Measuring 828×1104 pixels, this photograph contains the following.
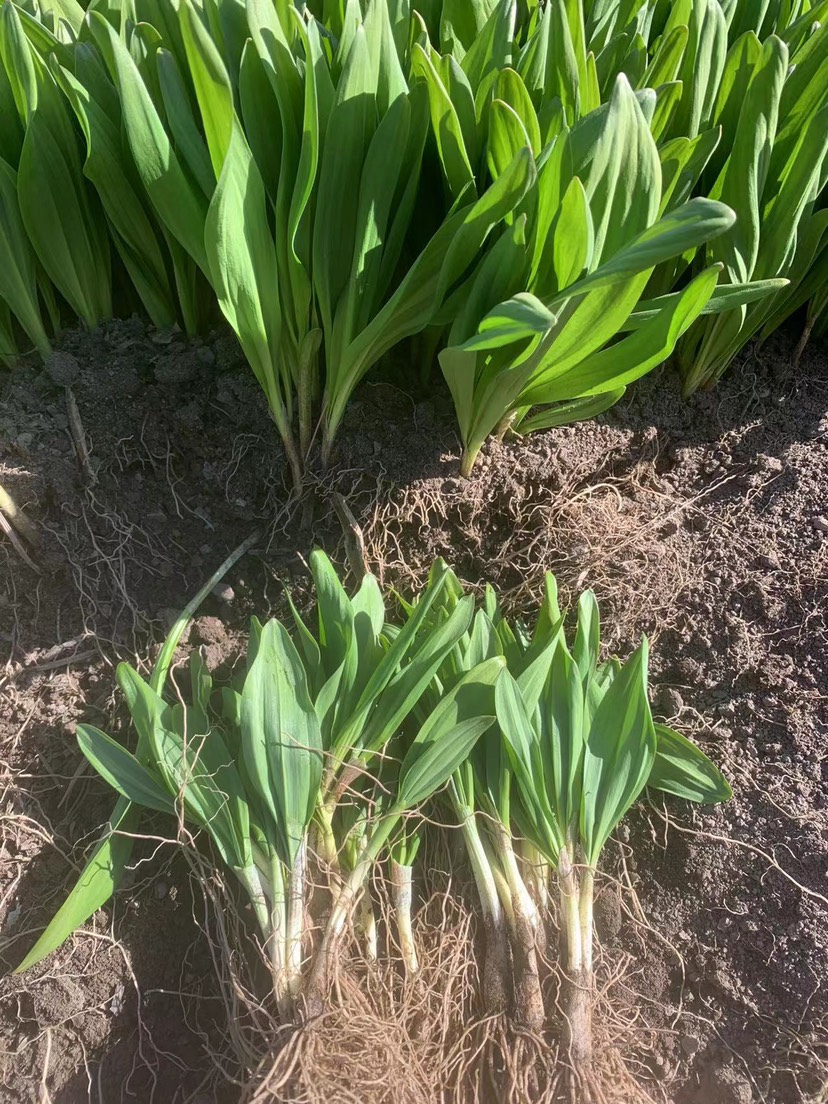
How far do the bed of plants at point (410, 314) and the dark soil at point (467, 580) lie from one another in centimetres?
6

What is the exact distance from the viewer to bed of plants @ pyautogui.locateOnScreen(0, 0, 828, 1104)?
86cm

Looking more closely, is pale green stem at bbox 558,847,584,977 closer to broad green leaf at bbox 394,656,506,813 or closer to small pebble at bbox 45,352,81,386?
broad green leaf at bbox 394,656,506,813

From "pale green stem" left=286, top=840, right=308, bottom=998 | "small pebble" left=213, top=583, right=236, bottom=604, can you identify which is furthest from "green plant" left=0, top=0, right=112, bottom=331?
"pale green stem" left=286, top=840, right=308, bottom=998

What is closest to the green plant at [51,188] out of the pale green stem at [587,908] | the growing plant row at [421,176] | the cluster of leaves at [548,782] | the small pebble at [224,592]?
the growing plant row at [421,176]

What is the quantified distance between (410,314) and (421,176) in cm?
A: 20

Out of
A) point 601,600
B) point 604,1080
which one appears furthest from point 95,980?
point 601,600

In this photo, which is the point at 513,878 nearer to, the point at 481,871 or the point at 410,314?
the point at 481,871

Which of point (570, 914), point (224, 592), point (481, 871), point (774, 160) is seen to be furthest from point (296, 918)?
point (774, 160)

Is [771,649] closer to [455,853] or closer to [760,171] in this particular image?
[455,853]

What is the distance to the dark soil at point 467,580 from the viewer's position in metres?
0.91

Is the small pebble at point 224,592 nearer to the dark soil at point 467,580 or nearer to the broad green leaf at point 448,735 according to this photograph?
the dark soil at point 467,580

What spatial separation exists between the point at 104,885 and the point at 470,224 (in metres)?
0.90

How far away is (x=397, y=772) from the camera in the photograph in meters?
0.96

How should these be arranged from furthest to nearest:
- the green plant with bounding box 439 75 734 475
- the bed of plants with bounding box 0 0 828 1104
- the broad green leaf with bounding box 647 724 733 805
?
the broad green leaf with bounding box 647 724 733 805
the bed of plants with bounding box 0 0 828 1104
the green plant with bounding box 439 75 734 475
